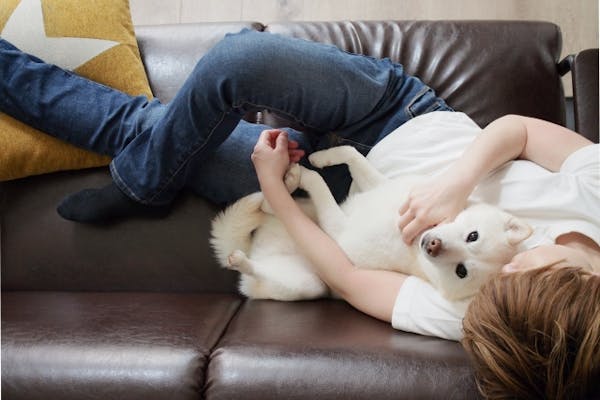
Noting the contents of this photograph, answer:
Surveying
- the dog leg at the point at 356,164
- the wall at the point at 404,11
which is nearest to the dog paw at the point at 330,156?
the dog leg at the point at 356,164

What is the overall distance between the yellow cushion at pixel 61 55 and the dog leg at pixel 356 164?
21.2 inches

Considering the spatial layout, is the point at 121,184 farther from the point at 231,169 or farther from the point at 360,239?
the point at 360,239

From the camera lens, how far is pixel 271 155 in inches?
49.9

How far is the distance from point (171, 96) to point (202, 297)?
555 mm

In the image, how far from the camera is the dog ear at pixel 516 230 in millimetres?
1059

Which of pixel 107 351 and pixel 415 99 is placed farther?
pixel 415 99

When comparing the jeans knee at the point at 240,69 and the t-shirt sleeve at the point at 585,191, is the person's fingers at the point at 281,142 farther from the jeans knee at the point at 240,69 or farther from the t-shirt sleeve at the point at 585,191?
the t-shirt sleeve at the point at 585,191

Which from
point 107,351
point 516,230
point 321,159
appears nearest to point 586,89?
point 516,230

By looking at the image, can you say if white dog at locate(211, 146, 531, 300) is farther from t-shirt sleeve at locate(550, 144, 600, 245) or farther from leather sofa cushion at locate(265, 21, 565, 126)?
leather sofa cushion at locate(265, 21, 565, 126)

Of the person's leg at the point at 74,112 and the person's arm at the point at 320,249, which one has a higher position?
the person's leg at the point at 74,112

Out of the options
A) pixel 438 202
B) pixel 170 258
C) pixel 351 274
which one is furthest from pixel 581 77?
pixel 170 258

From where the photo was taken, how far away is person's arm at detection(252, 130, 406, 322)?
116 cm

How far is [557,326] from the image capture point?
85 centimetres

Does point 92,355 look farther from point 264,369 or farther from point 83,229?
point 83,229
